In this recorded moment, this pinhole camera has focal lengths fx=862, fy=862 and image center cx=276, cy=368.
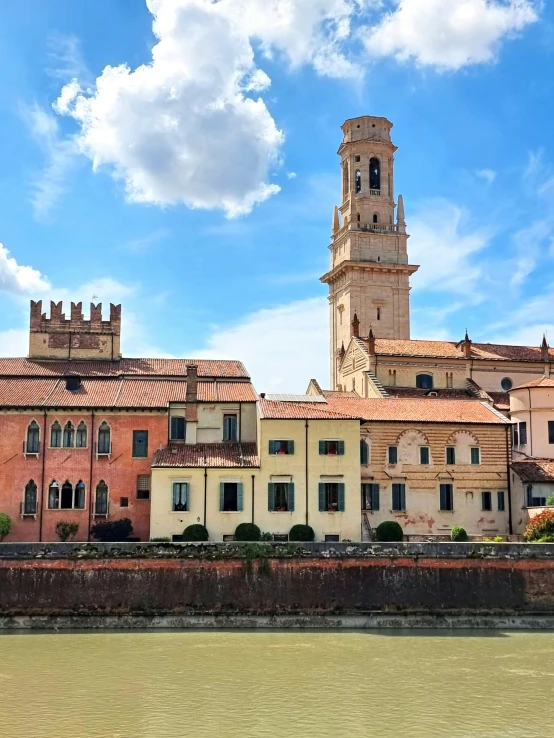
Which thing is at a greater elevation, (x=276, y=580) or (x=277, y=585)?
(x=276, y=580)

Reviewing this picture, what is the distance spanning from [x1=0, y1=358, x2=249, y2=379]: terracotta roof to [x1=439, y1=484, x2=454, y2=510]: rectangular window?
13.7m

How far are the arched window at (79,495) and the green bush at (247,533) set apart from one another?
823 cm

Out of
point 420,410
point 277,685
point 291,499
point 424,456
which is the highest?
point 420,410

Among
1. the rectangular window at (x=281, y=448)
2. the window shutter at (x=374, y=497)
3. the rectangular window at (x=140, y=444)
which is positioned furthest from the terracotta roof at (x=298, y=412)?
the rectangular window at (x=140, y=444)

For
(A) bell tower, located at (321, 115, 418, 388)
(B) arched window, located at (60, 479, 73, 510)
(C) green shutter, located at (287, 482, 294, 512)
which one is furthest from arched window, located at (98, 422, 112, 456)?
(A) bell tower, located at (321, 115, 418, 388)

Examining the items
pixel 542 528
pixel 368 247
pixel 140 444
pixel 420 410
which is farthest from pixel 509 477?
pixel 368 247

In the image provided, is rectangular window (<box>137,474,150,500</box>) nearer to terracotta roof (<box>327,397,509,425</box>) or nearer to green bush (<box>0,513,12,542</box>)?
green bush (<box>0,513,12,542</box>)

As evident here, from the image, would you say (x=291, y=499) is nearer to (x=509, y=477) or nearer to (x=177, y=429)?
(x=177, y=429)

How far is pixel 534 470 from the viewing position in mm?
44312

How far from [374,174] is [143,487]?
46812 millimetres

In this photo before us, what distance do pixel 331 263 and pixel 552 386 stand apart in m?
35.9

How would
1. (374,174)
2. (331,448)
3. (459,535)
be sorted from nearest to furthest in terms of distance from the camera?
1. (459,535)
2. (331,448)
3. (374,174)

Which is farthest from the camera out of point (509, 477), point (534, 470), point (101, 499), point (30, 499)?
point (509, 477)

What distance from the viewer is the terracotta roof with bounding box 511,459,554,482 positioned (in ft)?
142
